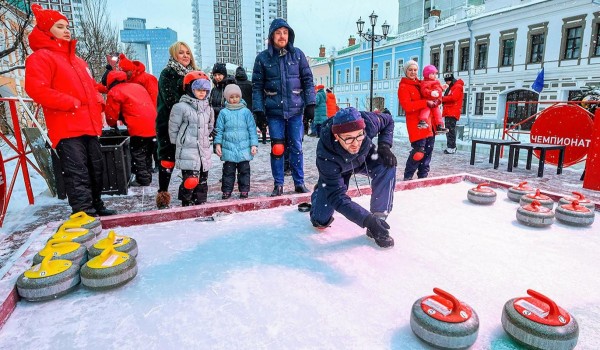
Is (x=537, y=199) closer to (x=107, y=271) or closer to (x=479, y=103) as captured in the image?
(x=107, y=271)

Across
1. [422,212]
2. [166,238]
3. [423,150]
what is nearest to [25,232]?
[166,238]

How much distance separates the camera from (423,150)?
4.64 m

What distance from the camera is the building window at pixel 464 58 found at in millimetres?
21469

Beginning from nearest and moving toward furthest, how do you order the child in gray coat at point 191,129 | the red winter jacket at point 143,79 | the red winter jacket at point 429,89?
the child in gray coat at point 191,129
the red winter jacket at point 429,89
the red winter jacket at point 143,79

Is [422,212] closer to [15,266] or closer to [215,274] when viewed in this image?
[215,274]

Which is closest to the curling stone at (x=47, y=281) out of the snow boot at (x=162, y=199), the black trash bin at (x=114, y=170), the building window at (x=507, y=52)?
the snow boot at (x=162, y=199)

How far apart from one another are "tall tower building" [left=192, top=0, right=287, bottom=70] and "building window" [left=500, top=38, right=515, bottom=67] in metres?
83.5

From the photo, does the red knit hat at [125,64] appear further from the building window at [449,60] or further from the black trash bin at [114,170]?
the building window at [449,60]

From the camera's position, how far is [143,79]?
534 centimetres

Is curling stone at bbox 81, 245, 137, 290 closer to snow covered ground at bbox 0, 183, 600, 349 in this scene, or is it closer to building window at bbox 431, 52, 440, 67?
snow covered ground at bbox 0, 183, 600, 349

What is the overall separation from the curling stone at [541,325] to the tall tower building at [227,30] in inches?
3951

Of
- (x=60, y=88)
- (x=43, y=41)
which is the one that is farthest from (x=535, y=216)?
(x=43, y=41)

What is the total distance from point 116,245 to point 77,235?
340 millimetres

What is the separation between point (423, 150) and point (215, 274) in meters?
3.52
